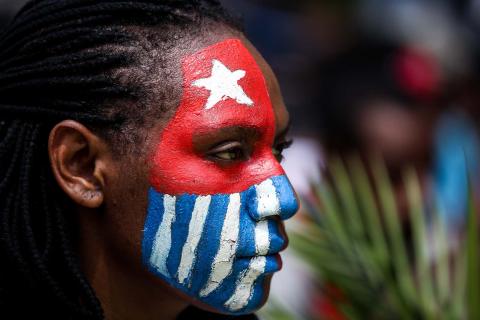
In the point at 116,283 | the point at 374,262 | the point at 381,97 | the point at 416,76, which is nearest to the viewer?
the point at 116,283

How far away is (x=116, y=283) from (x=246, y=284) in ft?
1.20

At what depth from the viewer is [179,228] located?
240cm

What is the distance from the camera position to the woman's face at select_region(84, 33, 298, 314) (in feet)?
7.82

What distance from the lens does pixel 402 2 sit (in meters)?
7.20

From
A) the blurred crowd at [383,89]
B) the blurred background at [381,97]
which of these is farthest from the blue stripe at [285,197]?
the blurred crowd at [383,89]

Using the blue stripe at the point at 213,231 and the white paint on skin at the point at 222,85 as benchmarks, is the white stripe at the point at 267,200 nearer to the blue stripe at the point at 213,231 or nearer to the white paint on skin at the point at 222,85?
the blue stripe at the point at 213,231

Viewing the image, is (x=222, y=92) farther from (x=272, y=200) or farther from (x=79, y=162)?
(x=79, y=162)

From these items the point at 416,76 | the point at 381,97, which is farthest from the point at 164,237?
the point at 416,76

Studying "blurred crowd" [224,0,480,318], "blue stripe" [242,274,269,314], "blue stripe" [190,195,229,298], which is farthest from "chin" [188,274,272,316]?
"blurred crowd" [224,0,480,318]

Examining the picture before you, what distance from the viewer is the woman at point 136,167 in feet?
7.85

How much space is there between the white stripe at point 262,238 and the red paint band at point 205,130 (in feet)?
0.35

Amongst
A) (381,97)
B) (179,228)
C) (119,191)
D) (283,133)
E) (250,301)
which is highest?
(381,97)

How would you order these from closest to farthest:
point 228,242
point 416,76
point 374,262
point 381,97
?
point 228,242, point 374,262, point 381,97, point 416,76

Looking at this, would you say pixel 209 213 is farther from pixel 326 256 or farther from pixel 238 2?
pixel 238 2
